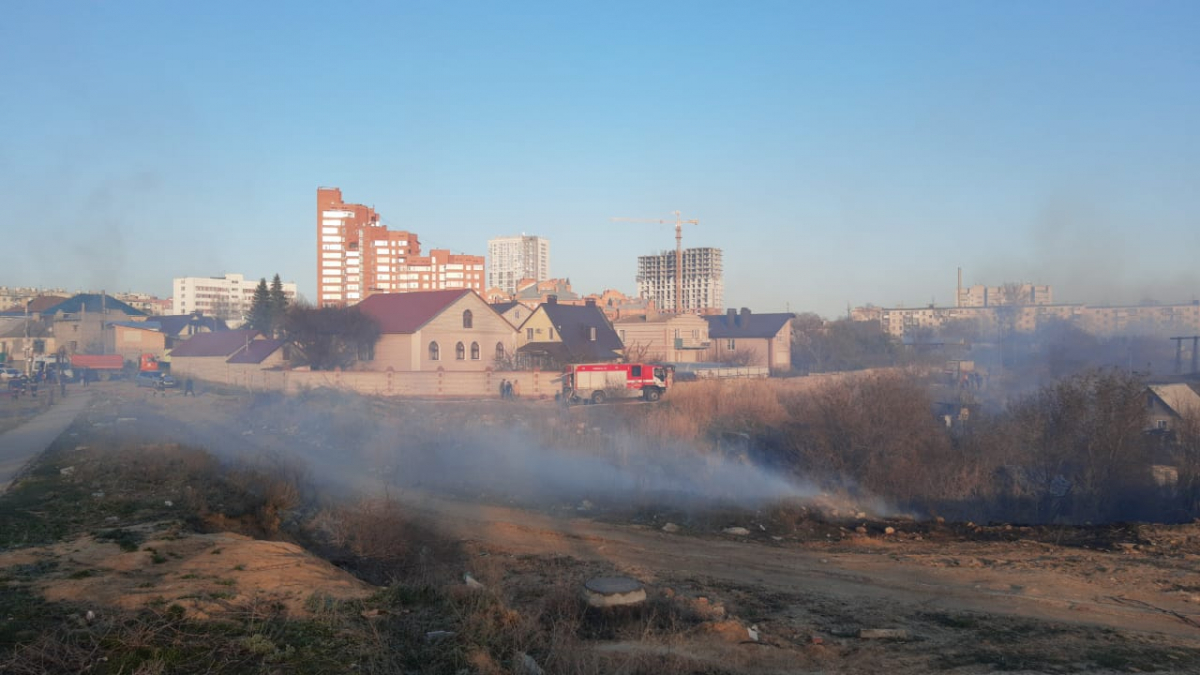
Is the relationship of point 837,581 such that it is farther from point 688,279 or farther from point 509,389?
point 688,279

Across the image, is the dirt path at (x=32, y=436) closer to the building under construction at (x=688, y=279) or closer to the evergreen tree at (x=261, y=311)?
the evergreen tree at (x=261, y=311)

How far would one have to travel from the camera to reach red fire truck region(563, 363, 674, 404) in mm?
36906

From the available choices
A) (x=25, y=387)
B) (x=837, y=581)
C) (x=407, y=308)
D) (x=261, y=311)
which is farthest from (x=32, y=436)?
(x=261, y=311)

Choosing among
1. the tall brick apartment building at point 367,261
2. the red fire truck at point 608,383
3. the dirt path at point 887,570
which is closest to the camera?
the dirt path at point 887,570

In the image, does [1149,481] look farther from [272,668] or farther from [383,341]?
[383,341]

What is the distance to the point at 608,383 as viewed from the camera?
121ft

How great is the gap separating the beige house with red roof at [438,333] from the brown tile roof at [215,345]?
1052 cm

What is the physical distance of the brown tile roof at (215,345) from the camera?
5353 cm

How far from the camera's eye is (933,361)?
58.1m

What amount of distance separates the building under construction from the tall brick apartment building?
225 ft

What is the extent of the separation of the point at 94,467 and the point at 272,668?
13702 mm

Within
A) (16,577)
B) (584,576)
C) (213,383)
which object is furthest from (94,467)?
(213,383)

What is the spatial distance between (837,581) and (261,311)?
66024 mm

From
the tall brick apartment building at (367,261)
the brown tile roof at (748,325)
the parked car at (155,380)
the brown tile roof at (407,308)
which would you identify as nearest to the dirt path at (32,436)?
the parked car at (155,380)
